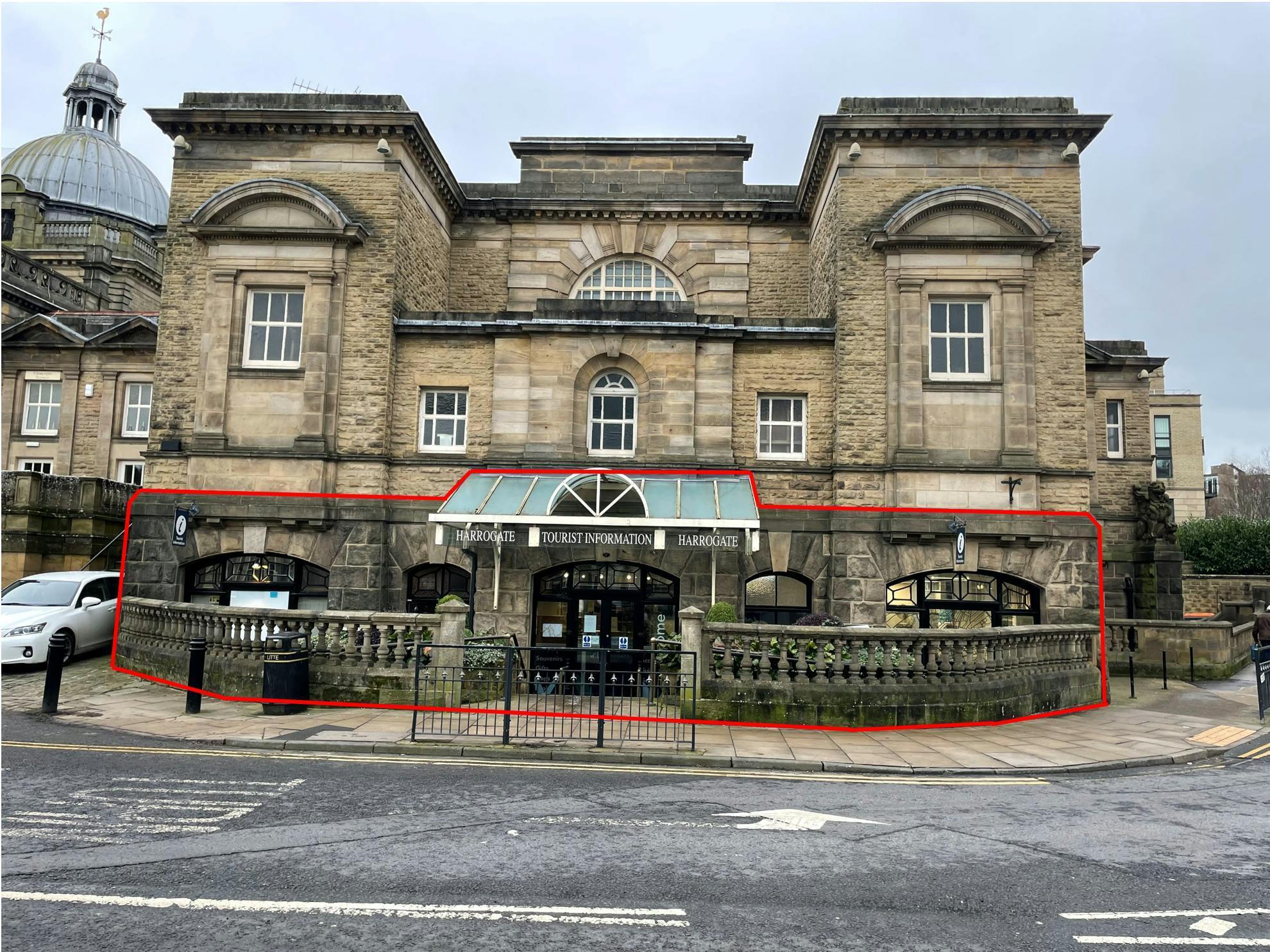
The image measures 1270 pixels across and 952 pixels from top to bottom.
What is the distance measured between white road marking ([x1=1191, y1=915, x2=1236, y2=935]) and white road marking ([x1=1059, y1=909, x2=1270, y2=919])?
84 millimetres

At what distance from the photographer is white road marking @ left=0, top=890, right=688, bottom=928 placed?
5637 mm

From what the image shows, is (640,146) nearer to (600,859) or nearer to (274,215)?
(274,215)

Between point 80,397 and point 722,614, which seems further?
point 80,397

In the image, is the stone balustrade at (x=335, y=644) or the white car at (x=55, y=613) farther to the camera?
the white car at (x=55, y=613)

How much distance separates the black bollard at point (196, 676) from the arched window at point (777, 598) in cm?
1085

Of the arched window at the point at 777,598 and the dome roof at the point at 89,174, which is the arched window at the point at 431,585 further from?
the dome roof at the point at 89,174

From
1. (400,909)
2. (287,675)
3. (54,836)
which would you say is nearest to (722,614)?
(287,675)

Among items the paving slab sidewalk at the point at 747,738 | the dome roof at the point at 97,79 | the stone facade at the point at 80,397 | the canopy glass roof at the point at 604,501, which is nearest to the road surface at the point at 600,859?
the paving slab sidewalk at the point at 747,738

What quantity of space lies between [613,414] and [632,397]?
23.9 inches

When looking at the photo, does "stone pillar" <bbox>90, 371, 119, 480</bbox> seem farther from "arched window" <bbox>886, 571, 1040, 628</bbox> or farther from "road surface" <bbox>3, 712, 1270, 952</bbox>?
"arched window" <bbox>886, 571, 1040, 628</bbox>

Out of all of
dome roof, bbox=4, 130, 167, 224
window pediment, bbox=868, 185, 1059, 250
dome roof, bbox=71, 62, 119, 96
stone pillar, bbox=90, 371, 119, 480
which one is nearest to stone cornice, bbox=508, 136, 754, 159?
window pediment, bbox=868, 185, 1059, 250

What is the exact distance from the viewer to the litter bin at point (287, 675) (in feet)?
44.9

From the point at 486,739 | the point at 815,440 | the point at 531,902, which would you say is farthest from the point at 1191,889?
the point at 815,440

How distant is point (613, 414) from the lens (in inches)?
796
